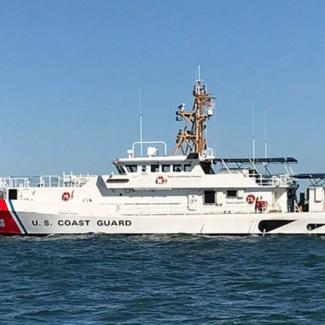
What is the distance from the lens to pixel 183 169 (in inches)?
1252

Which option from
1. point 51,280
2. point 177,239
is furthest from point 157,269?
point 177,239

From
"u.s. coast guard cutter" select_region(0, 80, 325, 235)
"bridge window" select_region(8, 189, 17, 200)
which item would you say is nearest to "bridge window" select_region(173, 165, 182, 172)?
"u.s. coast guard cutter" select_region(0, 80, 325, 235)

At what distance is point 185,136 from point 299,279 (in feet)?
48.9

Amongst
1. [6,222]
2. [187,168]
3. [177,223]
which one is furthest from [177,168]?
[6,222]

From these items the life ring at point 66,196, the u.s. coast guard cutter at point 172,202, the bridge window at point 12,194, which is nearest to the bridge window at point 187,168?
the u.s. coast guard cutter at point 172,202

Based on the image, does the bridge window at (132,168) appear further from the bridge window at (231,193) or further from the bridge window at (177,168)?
the bridge window at (231,193)

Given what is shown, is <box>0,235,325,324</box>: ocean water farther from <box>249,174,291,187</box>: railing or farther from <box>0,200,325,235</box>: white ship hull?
<box>249,174,291,187</box>: railing

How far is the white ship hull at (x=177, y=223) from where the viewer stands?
31.3 metres

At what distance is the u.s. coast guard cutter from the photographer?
31.4 m

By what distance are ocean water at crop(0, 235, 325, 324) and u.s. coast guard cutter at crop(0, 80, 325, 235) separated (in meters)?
1.36

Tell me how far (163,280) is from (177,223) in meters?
11.8

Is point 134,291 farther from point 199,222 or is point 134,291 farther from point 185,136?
point 185,136

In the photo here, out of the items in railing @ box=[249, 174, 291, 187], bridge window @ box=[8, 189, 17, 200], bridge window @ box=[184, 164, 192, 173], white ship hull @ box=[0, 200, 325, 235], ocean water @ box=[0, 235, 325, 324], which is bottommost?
ocean water @ box=[0, 235, 325, 324]

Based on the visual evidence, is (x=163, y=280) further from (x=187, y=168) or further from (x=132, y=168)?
(x=132, y=168)
